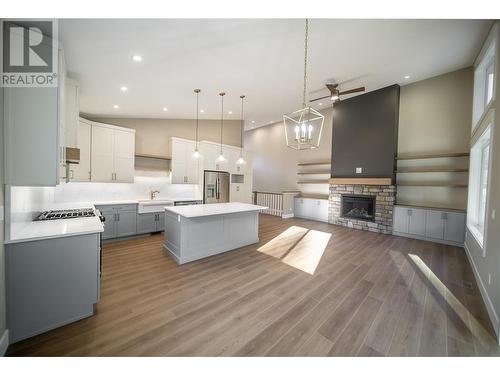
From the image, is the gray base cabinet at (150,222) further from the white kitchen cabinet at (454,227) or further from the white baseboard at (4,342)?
the white kitchen cabinet at (454,227)

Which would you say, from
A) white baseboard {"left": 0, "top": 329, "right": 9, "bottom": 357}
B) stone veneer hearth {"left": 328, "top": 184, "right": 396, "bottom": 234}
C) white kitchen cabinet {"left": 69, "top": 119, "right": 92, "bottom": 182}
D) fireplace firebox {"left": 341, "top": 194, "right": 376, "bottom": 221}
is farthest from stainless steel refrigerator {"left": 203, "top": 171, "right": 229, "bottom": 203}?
white baseboard {"left": 0, "top": 329, "right": 9, "bottom": 357}

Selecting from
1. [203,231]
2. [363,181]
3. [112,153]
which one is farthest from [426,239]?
[112,153]

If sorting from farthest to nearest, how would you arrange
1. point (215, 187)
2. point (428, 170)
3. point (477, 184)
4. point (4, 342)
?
1. point (215, 187)
2. point (428, 170)
3. point (477, 184)
4. point (4, 342)

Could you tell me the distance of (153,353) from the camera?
4.93ft

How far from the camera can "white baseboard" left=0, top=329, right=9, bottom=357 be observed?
4.80ft

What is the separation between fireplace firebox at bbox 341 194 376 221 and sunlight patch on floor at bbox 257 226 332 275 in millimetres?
1458

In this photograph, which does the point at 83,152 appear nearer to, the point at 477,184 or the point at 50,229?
the point at 50,229

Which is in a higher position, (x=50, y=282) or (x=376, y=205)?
(x=376, y=205)

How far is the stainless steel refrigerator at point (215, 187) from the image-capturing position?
19.2 feet

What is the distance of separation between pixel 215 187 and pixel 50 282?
4.45 metres

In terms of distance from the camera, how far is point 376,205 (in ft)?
17.7

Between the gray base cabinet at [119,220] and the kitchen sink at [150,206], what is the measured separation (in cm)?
12

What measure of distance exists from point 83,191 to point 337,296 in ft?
17.7
